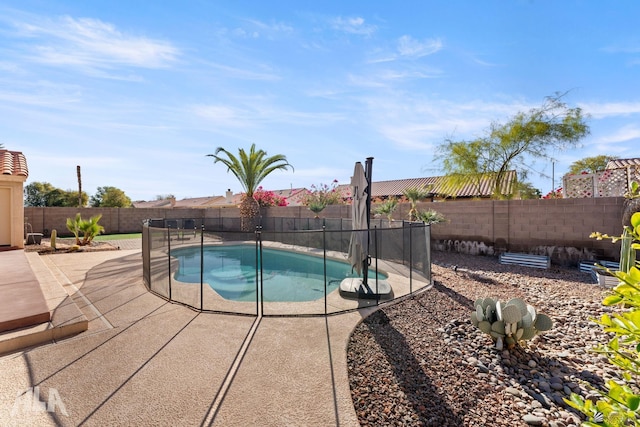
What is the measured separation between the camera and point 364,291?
6047 millimetres

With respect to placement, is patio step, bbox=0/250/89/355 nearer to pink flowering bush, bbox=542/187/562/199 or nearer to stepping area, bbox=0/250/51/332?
stepping area, bbox=0/250/51/332

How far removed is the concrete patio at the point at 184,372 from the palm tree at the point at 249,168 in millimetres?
12777

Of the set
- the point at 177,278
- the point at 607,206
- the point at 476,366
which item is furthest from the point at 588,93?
the point at 177,278

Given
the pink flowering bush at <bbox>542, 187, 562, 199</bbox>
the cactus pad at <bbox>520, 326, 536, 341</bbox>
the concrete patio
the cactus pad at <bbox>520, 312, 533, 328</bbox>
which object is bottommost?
the concrete patio

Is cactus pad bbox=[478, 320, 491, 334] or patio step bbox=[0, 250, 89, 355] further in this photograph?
cactus pad bbox=[478, 320, 491, 334]

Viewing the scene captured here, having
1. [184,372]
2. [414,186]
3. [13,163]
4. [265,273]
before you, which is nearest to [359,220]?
[265,273]

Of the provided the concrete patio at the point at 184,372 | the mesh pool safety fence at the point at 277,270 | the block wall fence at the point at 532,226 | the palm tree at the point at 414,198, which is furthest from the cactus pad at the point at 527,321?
the palm tree at the point at 414,198

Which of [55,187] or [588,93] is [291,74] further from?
[55,187]

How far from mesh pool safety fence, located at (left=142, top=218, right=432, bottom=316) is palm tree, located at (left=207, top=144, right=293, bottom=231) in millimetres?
5219

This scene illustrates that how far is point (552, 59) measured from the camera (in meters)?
9.63

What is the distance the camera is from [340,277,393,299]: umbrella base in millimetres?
5949

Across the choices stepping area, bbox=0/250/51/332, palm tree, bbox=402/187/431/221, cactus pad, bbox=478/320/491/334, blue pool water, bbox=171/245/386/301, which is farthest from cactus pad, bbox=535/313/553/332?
palm tree, bbox=402/187/431/221

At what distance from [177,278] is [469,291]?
21.5 feet

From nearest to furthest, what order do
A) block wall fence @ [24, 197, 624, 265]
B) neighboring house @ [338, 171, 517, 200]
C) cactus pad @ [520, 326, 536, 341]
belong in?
cactus pad @ [520, 326, 536, 341]
block wall fence @ [24, 197, 624, 265]
neighboring house @ [338, 171, 517, 200]
